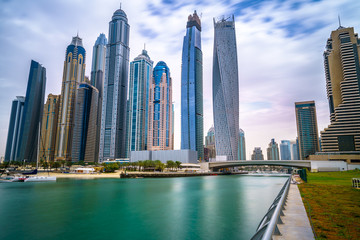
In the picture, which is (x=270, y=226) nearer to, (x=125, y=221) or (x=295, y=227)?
(x=295, y=227)

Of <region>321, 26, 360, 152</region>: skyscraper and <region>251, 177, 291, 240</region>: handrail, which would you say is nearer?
<region>251, 177, 291, 240</region>: handrail

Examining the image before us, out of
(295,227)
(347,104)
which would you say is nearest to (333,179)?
(295,227)

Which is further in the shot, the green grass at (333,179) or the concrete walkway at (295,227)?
the green grass at (333,179)

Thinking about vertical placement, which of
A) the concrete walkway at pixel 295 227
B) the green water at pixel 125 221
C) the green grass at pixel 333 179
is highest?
the concrete walkway at pixel 295 227

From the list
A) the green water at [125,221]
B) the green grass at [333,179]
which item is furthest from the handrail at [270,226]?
the green grass at [333,179]

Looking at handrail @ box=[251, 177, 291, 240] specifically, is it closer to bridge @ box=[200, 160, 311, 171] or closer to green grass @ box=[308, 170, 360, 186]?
green grass @ box=[308, 170, 360, 186]

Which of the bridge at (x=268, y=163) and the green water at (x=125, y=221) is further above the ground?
the bridge at (x=268, y=163)

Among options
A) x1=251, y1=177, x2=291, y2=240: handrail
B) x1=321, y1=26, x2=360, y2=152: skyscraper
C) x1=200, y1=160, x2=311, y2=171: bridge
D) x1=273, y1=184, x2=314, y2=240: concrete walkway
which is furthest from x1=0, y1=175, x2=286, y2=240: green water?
x1=321, y1=26, x2=360, y2=152: skyscraper

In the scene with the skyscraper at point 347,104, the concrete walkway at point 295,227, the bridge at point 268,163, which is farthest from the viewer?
the skyscraper at point 347,104

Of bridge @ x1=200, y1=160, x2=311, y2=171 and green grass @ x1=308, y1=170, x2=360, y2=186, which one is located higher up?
bridge @ x1=200, y1=160, x2=311, y2=171

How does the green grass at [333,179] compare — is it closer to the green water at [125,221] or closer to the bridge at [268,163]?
the green water at [125,221]

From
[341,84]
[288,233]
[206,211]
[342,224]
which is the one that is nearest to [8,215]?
[206,211]

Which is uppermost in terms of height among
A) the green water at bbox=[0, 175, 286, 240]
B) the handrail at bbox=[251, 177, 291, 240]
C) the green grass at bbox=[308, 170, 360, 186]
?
the handrail at bbox=[251, 177, 291, 240]

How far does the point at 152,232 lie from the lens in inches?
914
